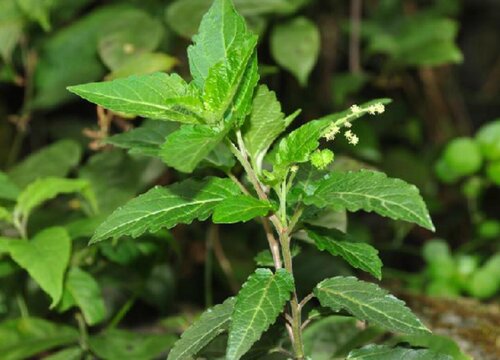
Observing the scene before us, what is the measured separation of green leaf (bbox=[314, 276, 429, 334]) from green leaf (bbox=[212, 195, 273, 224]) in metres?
0.13

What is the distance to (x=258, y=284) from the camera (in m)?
0.90

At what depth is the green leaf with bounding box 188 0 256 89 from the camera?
961 millimetres

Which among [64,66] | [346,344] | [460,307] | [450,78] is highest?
[64,66]

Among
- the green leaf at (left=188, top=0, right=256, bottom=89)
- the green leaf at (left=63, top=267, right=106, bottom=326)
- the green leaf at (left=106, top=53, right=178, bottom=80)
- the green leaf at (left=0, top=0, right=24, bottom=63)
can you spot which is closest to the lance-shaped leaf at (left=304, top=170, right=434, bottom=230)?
the green leaf at (left=188, top=0, right=256, bottom=89)

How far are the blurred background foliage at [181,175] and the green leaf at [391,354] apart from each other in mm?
185

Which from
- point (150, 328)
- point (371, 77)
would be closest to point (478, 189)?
point (371, 77)

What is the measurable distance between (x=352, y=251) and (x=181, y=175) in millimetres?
844

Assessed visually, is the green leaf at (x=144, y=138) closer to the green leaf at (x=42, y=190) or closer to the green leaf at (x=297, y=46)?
the green leaf at (x=42, y=190)

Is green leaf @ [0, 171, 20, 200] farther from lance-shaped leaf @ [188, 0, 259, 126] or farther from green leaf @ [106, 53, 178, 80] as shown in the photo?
lance-shaped leaf @ [188, 0, 259, 126]

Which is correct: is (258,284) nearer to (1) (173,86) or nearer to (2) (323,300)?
(2) (323,300)

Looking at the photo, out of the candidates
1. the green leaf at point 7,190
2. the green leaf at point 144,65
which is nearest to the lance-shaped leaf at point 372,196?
the green leaf at point 7,190

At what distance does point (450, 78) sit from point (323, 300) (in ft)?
7.31

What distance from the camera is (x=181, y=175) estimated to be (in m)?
1.73

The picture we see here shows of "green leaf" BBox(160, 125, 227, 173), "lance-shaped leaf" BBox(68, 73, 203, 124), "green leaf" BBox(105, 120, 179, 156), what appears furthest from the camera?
"green leaf" BBox(105, 120, 179, 156)
